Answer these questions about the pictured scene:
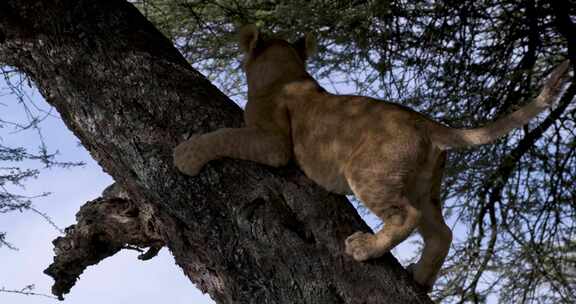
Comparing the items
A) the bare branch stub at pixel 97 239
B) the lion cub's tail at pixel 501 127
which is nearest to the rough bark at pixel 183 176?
the bare branch stub at pixel 97 239

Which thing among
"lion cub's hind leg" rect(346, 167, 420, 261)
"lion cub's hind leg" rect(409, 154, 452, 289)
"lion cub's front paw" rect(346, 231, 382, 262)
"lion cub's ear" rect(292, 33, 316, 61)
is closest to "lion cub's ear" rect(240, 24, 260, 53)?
"lion cub's ear" rect(292, 33, 316, 61)

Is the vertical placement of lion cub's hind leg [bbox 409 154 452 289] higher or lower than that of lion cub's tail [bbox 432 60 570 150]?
lower

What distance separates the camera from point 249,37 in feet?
13.2

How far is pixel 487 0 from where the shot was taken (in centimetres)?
646

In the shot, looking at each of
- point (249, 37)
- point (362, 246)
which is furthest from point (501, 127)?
point (249, 37)

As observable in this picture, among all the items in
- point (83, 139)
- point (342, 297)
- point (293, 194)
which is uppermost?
point (83, 139)

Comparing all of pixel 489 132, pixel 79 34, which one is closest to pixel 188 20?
pixel 79 34

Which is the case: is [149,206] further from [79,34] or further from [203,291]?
[79,34]

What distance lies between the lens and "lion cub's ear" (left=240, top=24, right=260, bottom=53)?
3994 mm

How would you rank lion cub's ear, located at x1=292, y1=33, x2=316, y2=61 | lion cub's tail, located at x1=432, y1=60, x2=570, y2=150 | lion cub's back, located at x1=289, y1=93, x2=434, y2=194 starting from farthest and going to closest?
lion cub's ear, located at x1=292, y1=33, x2=316, y2=61
lion cub's back, located at x1=289, y1=93, x2=434, y2=194
lion cub's tail, located at x1=432, y1=60, x2=570, y2=150

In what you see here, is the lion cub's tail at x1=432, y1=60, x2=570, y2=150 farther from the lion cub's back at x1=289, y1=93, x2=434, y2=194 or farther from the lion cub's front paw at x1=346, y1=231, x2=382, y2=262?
the lion cub's front paw at x1=346, y1=231, x2=382, y2=262

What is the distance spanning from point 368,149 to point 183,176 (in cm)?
76

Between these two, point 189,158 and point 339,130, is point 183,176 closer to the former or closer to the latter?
point 189,158

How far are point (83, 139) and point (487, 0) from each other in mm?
4017
